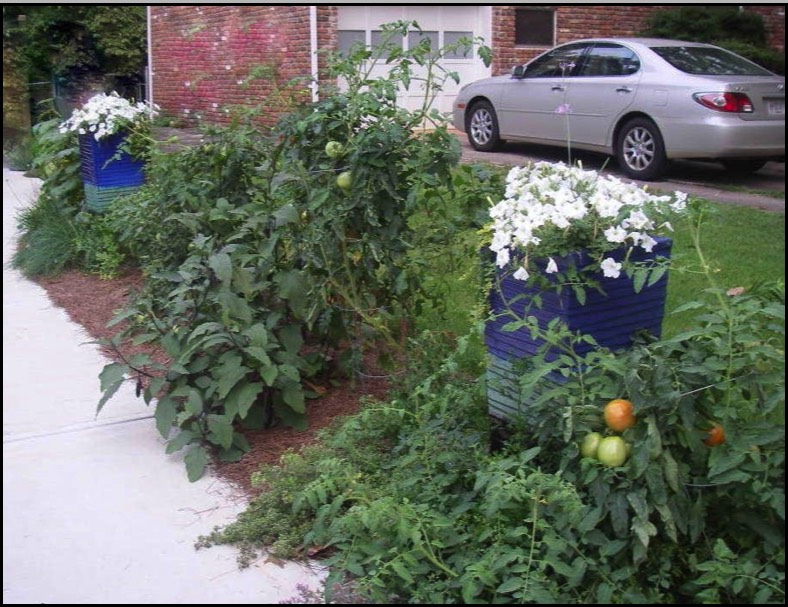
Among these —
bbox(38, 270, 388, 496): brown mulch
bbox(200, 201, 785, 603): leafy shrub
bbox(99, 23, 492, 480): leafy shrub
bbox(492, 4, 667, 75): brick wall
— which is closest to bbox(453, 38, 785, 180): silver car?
bbox(492, 4, 667, 75): brick wall

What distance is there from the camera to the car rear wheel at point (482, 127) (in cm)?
1230

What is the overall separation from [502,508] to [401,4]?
11494 mm

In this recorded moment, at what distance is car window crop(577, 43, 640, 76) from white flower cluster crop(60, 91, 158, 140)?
528 cm

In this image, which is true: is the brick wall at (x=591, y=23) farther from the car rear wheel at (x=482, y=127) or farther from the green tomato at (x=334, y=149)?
the green tomato at (x=334, y=149)

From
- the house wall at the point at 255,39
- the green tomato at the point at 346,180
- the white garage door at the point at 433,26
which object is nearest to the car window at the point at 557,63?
the white garage door at the point at 433,26

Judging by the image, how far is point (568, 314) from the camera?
3803 mm

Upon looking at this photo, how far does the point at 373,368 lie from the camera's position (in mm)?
5414

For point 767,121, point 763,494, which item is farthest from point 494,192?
point 767,121

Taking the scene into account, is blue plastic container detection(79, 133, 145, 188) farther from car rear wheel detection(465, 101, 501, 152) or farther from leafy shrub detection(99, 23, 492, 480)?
car rear wheel detection(465, 101, 501, 152)

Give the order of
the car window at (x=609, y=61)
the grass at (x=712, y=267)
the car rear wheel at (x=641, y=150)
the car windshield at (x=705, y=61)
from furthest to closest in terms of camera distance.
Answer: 1. the car window at (x=609, y=61)
2. the car windshield at (x=705, y=61)
3. the car rear wheel at (x=641, y=150)
4. the grass at (x=712, y=267)

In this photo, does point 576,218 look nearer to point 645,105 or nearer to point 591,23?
point 645,105

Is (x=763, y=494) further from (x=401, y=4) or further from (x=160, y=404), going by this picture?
(x=401, y=4)

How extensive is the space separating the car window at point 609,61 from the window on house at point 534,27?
5.09 m

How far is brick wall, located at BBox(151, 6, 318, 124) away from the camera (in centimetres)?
1484
